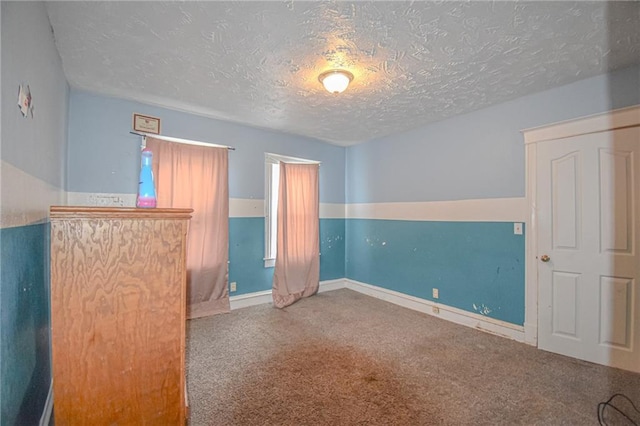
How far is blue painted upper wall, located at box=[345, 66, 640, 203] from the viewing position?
2385 mm

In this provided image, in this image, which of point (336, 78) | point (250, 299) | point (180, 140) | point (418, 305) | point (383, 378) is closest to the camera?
point (383, 378)

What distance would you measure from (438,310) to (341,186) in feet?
8.01

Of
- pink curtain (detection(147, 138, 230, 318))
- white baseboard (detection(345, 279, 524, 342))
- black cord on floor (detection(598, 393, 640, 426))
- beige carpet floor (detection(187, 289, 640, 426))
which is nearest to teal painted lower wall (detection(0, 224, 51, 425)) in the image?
beige carpet floor (detection(187, 289, 640, 426))

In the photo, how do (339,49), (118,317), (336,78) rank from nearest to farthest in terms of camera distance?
(118,317) → (339,49) → (336,78)

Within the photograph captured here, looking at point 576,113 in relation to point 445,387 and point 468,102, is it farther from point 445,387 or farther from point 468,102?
point 445,387

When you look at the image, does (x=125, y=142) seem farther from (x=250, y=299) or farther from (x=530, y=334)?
(x=530, y=334)

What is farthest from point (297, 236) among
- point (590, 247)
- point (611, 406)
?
point (611, 406)

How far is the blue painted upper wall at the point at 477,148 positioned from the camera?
238cm

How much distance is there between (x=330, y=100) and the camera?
2.92 m

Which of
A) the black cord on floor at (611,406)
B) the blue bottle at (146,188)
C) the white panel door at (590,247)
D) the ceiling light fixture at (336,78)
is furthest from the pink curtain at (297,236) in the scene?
the black cord on floor at (611,406)

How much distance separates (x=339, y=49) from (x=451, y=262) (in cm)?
266

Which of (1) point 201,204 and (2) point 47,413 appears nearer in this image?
(2) point 47,413

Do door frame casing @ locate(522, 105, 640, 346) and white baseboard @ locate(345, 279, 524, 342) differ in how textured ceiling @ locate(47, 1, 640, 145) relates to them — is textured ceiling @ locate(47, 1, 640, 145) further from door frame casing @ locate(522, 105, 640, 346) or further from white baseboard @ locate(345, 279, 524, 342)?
white baseboard @ locate(345, 279, 524, 342)

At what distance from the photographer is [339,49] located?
78.9 inches
